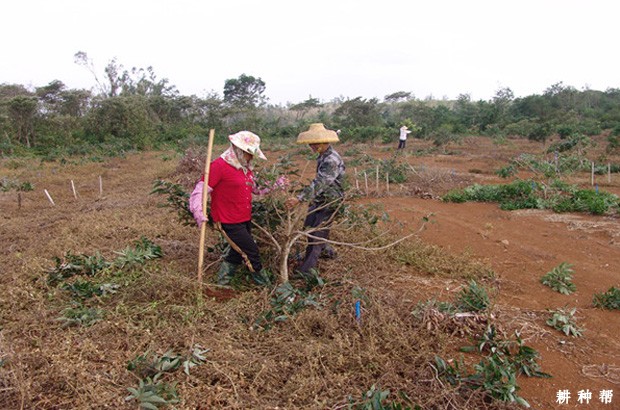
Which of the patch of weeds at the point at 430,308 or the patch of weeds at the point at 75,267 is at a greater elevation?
the patch of weeds at the point at 75,267

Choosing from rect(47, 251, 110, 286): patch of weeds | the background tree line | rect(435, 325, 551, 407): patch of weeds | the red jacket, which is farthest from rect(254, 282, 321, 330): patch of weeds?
the background tree line

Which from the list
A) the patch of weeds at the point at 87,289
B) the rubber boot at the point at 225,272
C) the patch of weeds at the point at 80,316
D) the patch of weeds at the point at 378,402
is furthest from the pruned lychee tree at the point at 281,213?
the patch of weeds at the point at 378,402

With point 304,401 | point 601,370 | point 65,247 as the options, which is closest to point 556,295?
point 601,370

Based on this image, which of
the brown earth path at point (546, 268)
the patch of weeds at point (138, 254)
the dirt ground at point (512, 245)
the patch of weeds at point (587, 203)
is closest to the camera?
the brown earth path at point (546, 268)

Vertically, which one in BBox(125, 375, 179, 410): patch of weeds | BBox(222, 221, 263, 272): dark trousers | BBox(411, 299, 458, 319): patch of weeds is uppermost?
BBox(222, 221, 263, 272): dark trousers

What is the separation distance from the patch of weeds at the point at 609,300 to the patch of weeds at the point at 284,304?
2287mm

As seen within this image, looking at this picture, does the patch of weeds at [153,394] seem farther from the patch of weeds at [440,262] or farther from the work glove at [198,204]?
the patch of weeds at [440,262]

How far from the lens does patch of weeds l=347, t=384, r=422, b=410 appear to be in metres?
2.21

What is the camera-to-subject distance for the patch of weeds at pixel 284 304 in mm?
3012

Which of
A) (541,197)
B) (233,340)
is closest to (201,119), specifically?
(541,197)

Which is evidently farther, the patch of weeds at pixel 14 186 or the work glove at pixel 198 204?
the patch of weeds at pixel 14 186

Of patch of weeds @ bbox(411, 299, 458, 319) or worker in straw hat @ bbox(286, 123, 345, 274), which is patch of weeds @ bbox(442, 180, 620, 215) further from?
patch of weeds @ bbox(411, 299, 458, 319)

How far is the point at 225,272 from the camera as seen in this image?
3627 mm

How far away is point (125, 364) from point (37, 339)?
70 cm
